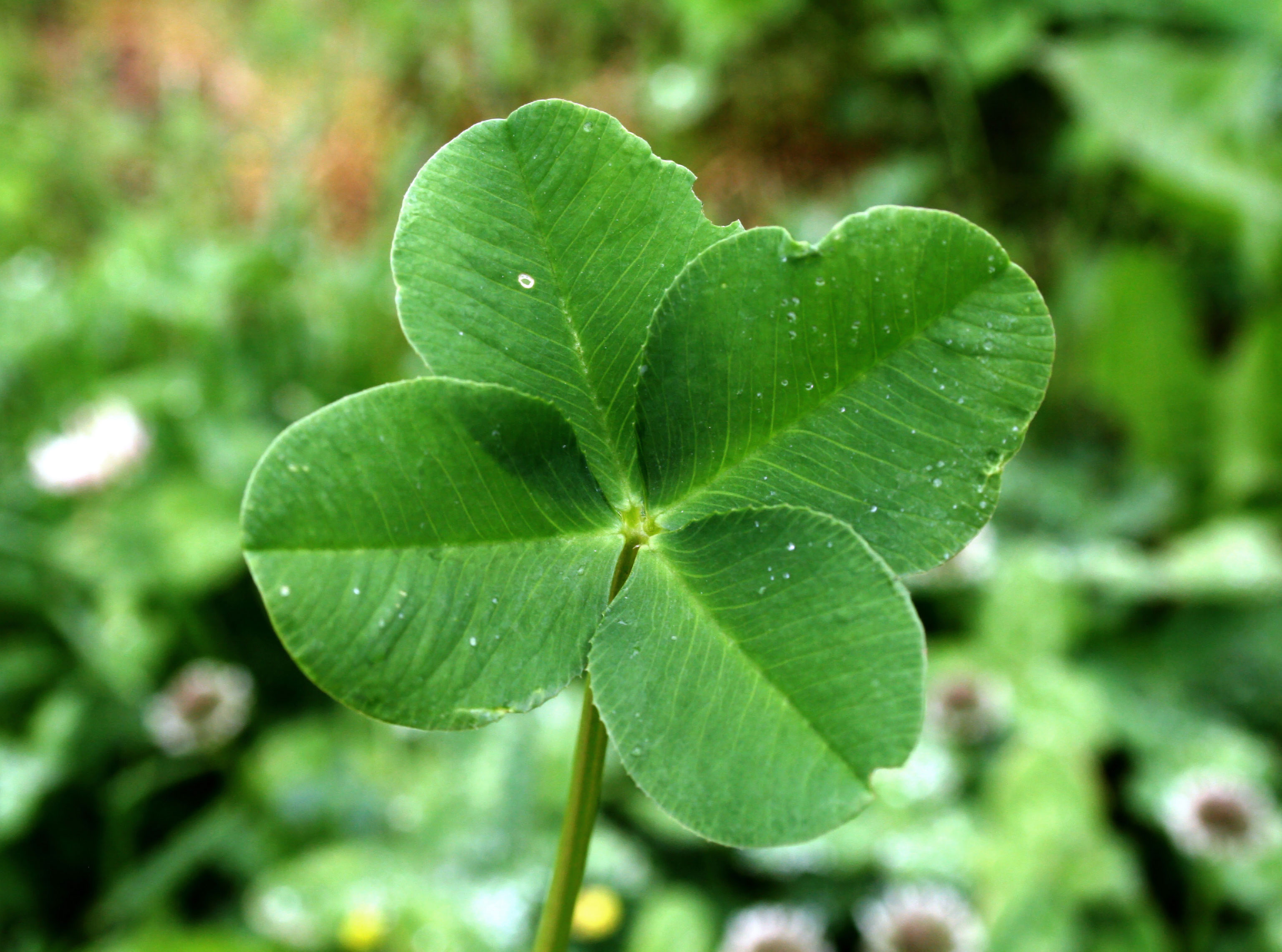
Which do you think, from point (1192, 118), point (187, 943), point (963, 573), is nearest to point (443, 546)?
point (187, 943)

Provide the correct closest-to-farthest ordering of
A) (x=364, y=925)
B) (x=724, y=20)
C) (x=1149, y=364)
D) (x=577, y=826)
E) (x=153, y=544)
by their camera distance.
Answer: (x=577, y=826) → (x=364, y=925) → (x=153, y=544) → (x=1149, y=364) → (x=724, y=20)

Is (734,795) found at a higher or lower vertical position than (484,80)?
higher

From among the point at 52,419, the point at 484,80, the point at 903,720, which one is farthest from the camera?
the point at 484,80

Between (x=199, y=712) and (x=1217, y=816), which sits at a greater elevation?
(x=199, y=712)

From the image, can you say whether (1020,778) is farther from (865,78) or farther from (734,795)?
(865,78)

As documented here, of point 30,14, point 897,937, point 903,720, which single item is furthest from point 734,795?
point 30,14

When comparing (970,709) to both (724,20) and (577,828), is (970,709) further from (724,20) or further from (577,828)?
(724,20)

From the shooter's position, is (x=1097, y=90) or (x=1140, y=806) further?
(x=1097, y=90)

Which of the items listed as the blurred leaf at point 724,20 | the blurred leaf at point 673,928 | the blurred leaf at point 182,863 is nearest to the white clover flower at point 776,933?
the blurred leaf at point 673,928
